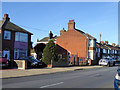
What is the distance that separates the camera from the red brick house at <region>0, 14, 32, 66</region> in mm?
26859

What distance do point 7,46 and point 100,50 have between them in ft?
122

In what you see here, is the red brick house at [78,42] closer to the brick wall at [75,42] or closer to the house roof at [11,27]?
the brick wall at [75,42]

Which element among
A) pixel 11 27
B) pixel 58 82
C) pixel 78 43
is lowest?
pixel 58 82

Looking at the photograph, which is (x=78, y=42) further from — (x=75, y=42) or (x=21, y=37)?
(x=21, y=37)

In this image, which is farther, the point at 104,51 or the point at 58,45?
the point at 104,51

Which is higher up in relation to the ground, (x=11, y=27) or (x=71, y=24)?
(x=71, y=24)

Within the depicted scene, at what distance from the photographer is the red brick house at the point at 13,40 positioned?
88.1 ft

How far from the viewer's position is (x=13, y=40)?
28.4 meters

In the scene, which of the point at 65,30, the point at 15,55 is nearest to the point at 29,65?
the point at 15,55

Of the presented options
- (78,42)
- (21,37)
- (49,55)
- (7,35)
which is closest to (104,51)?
(78,42)

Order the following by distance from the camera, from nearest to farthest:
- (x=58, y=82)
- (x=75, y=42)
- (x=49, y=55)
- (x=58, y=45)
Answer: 1. (x=58, y=82)
2. (x=49, y=55)
3. (x=58, y=45)
4. (x=75, y=42)

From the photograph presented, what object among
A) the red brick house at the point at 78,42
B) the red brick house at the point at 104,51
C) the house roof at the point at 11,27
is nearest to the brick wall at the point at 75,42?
the red brick house at the point at 78,42

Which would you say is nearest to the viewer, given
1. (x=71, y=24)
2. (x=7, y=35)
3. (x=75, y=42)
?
(x=7, y=35)

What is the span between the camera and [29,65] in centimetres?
2517
